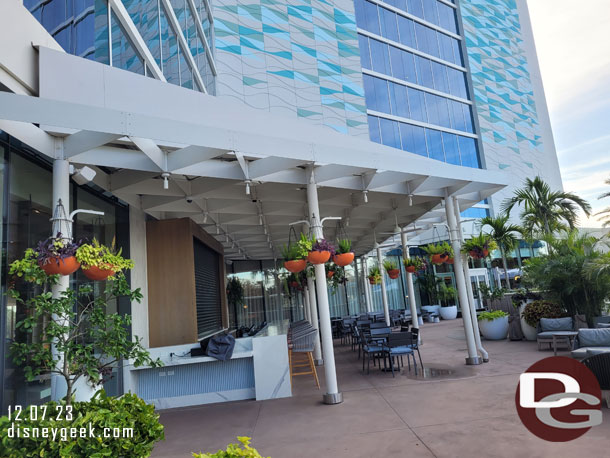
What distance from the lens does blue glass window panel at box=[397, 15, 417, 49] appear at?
2655 cm

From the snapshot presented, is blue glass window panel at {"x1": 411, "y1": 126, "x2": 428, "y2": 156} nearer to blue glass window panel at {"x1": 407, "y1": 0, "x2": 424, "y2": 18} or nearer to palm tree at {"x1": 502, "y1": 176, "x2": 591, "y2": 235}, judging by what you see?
blue glass window panel at {"x1": 407, "y1": 0, "x2": 424, "y2": 18}

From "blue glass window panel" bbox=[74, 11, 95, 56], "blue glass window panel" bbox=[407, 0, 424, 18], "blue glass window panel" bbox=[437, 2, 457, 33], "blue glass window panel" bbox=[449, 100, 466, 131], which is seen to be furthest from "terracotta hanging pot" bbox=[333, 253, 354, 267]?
"blue glass window panel" bbox=[437, 2, 457, 33]

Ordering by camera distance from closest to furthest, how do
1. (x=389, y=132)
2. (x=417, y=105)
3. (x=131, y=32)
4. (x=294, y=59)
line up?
(x=131, y=32) < (x=294, y=59) < (x=389, y=132) < (x=417, y=105)

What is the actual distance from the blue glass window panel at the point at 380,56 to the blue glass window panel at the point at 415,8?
3986 millimetres

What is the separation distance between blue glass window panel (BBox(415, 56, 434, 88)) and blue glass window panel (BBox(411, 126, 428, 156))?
331cm

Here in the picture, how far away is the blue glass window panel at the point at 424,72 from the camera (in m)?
27.0

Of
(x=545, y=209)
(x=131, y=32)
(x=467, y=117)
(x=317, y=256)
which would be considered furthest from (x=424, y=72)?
(x=317, y=256)

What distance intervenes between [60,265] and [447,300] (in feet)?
70.8

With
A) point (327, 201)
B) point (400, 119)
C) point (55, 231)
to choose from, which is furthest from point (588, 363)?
point (400, 119)

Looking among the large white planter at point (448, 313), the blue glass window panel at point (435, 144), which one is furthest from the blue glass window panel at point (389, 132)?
the large white planter at point (448, 313)

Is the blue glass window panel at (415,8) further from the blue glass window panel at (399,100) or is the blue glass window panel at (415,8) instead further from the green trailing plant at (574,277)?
the green trailing plant at (574,277)

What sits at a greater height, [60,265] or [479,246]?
[479,246]

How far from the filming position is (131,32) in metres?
7.44

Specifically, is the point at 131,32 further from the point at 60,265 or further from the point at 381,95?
the point at 381,95
